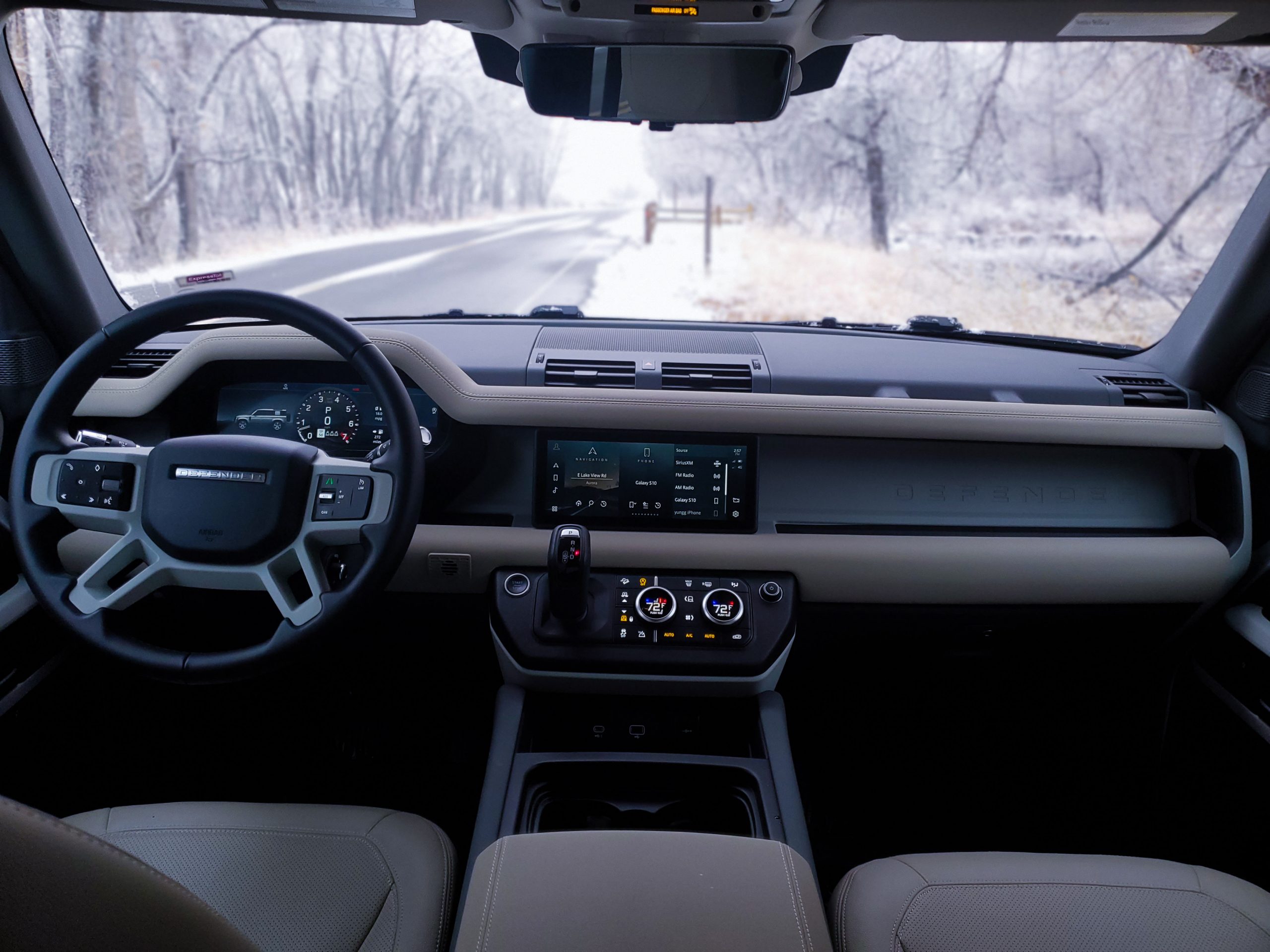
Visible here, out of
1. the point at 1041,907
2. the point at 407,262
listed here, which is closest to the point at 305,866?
the point at 1041,907

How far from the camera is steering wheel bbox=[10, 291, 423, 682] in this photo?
1.62 m

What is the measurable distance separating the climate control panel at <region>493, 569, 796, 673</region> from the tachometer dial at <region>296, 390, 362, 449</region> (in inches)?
22.3

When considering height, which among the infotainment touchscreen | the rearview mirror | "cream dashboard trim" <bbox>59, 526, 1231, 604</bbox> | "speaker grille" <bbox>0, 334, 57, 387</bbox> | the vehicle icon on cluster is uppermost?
the rearview mirror

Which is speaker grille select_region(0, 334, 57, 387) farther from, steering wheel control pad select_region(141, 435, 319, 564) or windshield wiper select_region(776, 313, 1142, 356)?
windshield wiper select_region(776, 313, 1142, 356)

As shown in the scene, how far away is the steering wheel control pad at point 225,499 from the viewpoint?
1629 millimetres

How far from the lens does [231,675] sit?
155cm

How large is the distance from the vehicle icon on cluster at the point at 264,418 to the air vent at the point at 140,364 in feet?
0.97

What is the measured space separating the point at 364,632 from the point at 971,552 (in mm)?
1698

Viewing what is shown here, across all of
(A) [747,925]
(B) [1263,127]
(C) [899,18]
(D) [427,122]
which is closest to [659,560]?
(A) [747,925]

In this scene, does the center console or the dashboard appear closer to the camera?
the center console

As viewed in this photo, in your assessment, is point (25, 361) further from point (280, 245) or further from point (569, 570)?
point (280, 245)

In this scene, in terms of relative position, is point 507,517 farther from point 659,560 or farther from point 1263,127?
point 1263,127

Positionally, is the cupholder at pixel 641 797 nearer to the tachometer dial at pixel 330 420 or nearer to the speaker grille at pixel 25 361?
the tachometer dial at pixel 330 420

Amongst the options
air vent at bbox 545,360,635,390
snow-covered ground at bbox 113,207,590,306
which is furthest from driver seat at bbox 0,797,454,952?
snow-covered ground at bbox 113,207,590,306
